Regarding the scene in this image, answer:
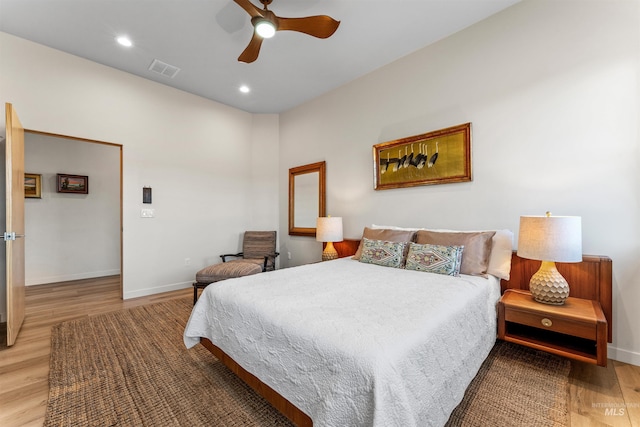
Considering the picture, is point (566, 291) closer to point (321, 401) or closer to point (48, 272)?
point (321, 401)

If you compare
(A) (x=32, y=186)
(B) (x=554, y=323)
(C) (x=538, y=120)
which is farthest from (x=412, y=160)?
(A) (x=32, y=186)

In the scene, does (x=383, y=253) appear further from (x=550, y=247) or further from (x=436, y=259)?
(x=550, y=247)

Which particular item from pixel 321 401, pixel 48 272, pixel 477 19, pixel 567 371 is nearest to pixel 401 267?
pixel 567 371

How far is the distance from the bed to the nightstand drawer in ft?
0.49

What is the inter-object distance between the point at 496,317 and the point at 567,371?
536mm

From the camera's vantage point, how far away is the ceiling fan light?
7.12ft

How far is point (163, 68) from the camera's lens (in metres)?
3.52

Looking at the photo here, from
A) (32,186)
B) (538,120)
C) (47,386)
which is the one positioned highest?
(538,120)

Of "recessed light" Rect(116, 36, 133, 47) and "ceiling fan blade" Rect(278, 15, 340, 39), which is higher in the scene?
"recessed light" Rect(116, 36, 133, 47)

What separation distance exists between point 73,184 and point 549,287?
266 inches

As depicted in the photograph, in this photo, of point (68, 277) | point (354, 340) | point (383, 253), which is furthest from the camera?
point (68, 277)

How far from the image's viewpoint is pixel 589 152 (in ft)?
6.97

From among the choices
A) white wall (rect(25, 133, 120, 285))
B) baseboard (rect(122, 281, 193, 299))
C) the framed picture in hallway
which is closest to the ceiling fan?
baseboard (rect(122, 281, 193, 299))

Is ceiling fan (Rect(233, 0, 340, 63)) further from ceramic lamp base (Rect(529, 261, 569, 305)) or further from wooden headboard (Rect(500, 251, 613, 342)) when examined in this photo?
wooden headboard (Rect(500, 251, 613, 342))
